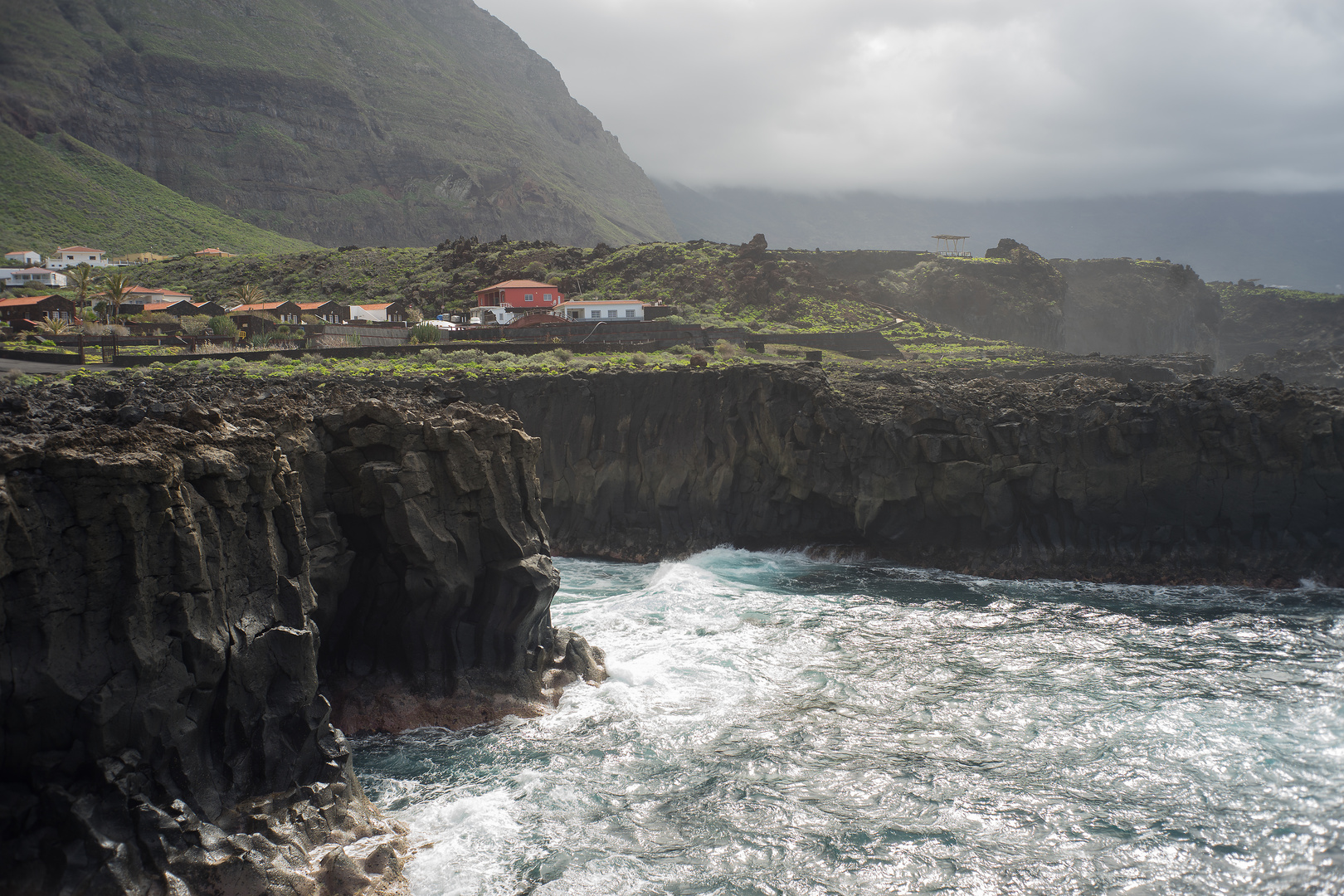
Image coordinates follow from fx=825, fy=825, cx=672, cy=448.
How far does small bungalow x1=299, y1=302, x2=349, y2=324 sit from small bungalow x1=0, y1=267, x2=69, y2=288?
119ft

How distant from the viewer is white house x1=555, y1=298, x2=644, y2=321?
233ft

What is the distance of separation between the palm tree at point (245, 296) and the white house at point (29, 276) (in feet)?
62.8

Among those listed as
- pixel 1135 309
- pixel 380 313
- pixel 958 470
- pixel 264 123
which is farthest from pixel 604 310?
pixel 264 123

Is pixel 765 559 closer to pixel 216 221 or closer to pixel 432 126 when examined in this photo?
pixel 216 221

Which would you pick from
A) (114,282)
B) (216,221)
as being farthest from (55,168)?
(114,282)

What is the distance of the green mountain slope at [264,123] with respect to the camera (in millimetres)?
146000

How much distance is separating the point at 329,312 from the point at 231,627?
6239 centimetres

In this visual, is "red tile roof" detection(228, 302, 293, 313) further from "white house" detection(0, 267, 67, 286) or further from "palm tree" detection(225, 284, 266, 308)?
"white house" detection(0, 267, 67, 286)

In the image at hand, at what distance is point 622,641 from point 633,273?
67.2 metres

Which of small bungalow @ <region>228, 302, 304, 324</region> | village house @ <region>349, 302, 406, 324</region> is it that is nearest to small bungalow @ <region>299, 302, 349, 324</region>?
small bungalow @ <region>228, 302, 304, 324</region>

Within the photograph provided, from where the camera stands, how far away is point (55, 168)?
395ft

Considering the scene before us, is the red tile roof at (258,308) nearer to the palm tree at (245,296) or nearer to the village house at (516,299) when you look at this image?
the palm tree at (245,296)

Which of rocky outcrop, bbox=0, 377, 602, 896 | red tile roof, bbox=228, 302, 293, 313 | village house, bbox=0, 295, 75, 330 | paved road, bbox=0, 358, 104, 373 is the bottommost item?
rocky outcrop, bbox=0, 377, 602, 896

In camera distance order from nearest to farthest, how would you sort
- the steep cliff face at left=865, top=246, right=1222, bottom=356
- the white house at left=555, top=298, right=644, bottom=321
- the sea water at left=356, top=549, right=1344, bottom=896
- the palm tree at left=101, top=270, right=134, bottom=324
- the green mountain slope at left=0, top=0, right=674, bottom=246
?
the sea water at left=356, top=549, right=1344, bottom=896, the palm tree at left=101, top=270, right=134, bottom=324, the white house at left=555, top=298, right=644, bottom=321, the steep cliff face at left=865, top=246, right=1222, bottom=356, the green mountain slope at left=0, top=0, right=674, bottom=246
